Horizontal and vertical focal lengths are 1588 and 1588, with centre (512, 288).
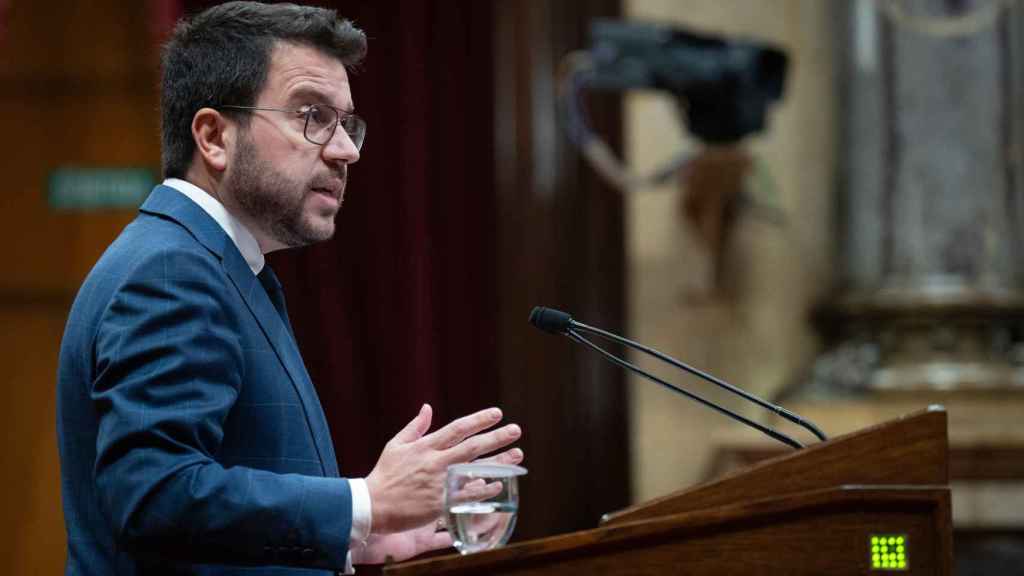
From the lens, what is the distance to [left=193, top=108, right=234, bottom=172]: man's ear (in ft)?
6.09

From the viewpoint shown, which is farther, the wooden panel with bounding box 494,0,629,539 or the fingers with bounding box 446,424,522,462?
the wooden panel with bounding box 494,0,629,539

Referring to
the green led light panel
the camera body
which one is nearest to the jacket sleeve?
the green led light panel

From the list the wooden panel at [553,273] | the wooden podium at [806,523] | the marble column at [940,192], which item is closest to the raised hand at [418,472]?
the wooden podium at [806,523]

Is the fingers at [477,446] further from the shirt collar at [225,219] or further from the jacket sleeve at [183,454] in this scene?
the shirt collar at [225,219]

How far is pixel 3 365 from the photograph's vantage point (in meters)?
4.21

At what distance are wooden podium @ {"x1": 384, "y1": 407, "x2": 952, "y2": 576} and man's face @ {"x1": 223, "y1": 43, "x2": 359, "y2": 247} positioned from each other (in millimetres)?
510

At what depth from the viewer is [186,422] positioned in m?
1.57

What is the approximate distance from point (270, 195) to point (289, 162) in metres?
0.05

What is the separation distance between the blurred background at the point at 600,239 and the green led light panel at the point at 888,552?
2.21 m

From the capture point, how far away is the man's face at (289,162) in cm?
186

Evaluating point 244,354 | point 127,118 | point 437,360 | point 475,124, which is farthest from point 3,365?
point 244,354

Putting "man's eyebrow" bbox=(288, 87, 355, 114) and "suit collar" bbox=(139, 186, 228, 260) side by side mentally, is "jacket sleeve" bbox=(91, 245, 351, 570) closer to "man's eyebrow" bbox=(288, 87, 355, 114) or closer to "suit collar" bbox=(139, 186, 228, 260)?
"suit collar" bbox=(139, 186, 228, 260)

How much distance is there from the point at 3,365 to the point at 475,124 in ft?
4.68

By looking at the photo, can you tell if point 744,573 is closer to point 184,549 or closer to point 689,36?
point 184,549
